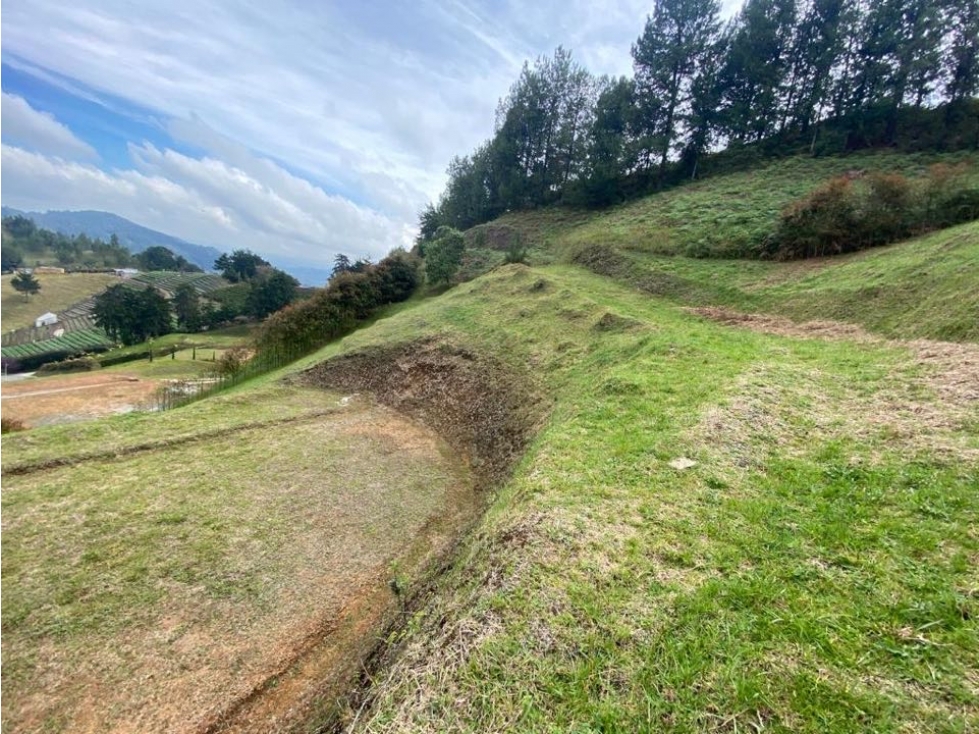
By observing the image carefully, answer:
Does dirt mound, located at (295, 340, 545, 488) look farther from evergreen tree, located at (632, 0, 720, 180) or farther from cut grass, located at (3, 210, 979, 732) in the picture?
evergreen tree, located at (632, 0, 720, 180)

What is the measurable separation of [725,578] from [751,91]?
45.2 metres

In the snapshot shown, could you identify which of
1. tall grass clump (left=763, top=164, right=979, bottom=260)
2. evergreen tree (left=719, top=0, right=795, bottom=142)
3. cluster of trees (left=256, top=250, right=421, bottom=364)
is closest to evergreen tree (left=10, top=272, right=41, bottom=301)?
cluster of trees (left=256, top=250, right=421, bottom=364)

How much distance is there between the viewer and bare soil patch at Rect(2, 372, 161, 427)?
2256 cm

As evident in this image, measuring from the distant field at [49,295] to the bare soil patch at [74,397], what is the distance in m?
54.1

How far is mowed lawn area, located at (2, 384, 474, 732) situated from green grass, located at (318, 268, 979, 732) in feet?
7.39

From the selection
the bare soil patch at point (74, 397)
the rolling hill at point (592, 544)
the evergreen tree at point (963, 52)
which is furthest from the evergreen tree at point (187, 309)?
the evergreen tree at point (963, 52)

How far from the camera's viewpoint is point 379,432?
13.5m

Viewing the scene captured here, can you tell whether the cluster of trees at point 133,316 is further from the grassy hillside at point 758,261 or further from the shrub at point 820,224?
the shrub at point 820,224

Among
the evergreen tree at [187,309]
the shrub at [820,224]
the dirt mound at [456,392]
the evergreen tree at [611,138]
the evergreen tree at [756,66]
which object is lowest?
the evergreen tree at [187,309]

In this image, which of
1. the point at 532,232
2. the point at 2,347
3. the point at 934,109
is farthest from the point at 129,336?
the point at 934,109

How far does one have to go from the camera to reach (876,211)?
1841cm

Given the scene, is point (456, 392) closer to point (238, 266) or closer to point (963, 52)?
point (963, 52)

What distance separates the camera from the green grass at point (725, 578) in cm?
336

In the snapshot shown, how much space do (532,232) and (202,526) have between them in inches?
1342
